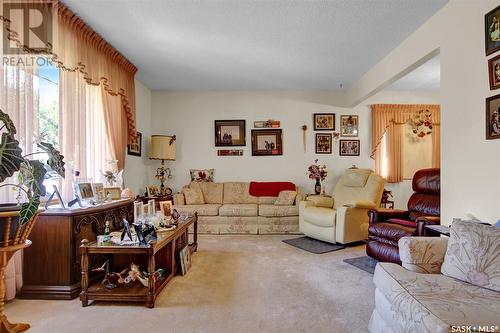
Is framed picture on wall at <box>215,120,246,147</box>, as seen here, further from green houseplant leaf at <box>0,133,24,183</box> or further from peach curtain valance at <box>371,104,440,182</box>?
green houseplant leaf at <box>0,133,24,183</box>

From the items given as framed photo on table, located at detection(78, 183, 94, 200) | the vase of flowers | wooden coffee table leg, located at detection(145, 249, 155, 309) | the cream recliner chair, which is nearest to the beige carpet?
wooden coffee table leg, located at detection(145, 249, 155, 309)

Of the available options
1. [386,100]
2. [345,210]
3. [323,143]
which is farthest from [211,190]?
[386,100]

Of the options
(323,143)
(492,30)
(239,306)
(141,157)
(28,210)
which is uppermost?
(492,30)

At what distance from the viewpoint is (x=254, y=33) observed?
311cm

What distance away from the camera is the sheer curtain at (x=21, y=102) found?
218 cm

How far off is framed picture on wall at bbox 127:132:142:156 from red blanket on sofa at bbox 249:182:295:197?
6.84ft

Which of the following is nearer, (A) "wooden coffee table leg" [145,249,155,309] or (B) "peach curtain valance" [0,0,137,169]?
(A) "wooden coffee table leg" [145,249,155,309]

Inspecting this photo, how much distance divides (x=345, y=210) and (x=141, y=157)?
3555 mm

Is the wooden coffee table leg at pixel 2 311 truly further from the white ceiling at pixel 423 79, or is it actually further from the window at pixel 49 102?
the white ceiling at pixel 423 79

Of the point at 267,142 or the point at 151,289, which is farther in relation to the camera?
the point at 267,142

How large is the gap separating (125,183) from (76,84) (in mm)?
1792

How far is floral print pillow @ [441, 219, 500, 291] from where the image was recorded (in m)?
1.50

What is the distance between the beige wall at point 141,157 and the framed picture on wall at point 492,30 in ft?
14.5

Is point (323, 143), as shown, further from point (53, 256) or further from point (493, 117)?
point (53, 256)
